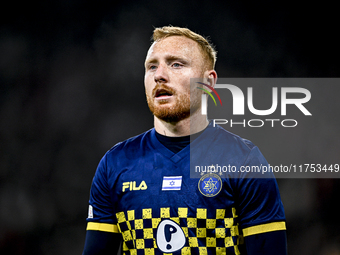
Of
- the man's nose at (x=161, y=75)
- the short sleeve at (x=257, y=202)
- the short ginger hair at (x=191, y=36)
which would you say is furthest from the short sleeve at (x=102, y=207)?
the short ginger hair at (x=191, y=36)

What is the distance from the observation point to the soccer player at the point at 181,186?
1.86 m

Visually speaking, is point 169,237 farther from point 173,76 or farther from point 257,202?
point 173,76

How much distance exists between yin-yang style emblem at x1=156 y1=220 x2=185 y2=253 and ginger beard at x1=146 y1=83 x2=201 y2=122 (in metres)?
0.58

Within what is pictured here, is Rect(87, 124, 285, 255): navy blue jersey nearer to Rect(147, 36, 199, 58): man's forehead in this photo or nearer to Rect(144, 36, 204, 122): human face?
Rect(144, 36, 204, 122): human face

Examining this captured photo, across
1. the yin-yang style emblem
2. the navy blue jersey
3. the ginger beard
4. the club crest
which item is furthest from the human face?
the yin-yang style emblem

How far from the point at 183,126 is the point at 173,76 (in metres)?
0.31

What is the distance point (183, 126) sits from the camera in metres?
2.09

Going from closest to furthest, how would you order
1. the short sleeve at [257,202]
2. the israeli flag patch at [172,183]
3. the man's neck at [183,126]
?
the short sleeve at [257,202]
the israeli flag patch at [172,183]
the man's neck at [183,126]

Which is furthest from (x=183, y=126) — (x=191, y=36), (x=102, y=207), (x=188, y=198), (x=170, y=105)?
(x=102, y=207)

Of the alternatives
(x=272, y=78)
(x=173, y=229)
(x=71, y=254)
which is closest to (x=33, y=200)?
(x=71, y=254)

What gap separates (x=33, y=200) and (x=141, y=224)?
2785 millimetres

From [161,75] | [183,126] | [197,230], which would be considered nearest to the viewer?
[197,230]

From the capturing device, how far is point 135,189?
6.61 feet

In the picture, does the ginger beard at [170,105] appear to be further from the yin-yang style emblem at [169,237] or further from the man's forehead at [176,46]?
the yin-yang style emblem at [169,237]
